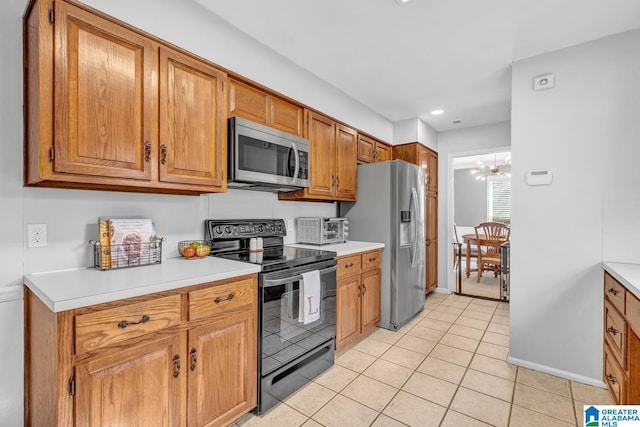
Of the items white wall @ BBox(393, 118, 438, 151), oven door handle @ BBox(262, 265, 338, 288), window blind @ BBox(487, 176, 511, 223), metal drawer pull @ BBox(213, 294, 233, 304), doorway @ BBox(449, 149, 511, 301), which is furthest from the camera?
window blind @ BBox(487, 176, 511, 223)

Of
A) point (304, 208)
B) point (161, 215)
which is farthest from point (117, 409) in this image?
point (304, 208)

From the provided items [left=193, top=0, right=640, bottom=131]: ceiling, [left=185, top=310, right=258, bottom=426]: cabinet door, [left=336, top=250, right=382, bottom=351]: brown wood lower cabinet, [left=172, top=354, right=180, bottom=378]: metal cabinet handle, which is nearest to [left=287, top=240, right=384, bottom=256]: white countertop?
[left=336, top=250, right=382, bottom=351]: brown wood lower cabinet

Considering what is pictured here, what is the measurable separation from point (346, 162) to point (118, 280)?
235 cm

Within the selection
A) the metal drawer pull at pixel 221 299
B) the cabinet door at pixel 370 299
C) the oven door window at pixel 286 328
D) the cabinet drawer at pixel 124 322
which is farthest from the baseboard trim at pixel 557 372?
the cabinet drawer at pixel 124 322

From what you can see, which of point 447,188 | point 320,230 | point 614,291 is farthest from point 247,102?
point 447,188

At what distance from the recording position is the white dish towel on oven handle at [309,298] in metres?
2.04

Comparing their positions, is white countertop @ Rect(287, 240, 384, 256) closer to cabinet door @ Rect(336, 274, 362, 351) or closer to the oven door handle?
cabinet door @ Rect(336, 274, 362, 351)

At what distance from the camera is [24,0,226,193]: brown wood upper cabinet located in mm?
1308

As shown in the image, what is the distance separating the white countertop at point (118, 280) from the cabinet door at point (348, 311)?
1080 mm

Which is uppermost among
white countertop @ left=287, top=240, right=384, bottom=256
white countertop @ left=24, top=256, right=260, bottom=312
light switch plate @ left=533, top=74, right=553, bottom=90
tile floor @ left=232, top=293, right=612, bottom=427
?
light switch plate @ left=533, top=74, right=553, bottom=90

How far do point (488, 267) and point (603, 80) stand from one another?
14.1 feet

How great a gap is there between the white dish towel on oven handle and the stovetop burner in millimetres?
109

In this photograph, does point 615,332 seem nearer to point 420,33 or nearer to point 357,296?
point 357,296

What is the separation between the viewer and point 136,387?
1.28 meters
